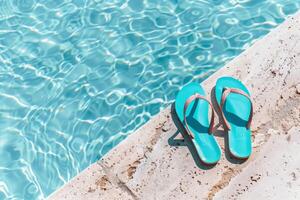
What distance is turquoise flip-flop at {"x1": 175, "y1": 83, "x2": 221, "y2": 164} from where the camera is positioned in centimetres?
356

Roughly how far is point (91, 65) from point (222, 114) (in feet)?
5.05

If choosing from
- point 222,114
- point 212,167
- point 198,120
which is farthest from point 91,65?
point 212,167

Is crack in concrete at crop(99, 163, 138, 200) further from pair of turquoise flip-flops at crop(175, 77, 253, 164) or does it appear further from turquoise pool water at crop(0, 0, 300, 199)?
pair of turquoise flip-flops at crop(175, 77, 253, 164)

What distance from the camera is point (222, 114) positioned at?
3.66 metres

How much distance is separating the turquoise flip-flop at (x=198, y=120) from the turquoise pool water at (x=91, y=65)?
0.46 m

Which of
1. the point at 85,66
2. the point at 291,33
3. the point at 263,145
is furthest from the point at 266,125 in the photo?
the point at 85,66

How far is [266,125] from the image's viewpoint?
12.1 feet

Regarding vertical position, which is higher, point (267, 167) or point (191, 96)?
point (191, 96)

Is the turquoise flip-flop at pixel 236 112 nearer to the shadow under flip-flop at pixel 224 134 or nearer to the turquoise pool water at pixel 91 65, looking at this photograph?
the shadow under flip-flop at pixel 224 134

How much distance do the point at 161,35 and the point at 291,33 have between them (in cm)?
127

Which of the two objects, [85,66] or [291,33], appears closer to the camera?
[291,33]

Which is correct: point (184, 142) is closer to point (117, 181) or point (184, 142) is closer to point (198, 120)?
point (198, 120)

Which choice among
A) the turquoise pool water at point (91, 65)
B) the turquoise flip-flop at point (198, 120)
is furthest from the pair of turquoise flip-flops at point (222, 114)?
the turquoise pool water at point (91, 65)

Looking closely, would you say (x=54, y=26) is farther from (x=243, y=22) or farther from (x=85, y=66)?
(x=243, y=22)
